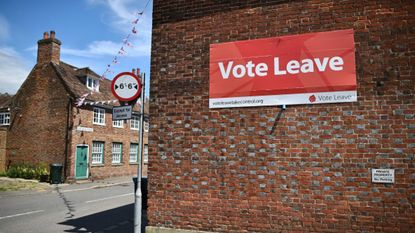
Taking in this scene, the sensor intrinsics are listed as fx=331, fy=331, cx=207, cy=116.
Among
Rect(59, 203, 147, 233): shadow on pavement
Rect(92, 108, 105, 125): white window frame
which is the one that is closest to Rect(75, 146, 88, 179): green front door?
Rect(92, 108, 105, 125): white window frame

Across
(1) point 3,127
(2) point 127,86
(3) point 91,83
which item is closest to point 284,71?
(2) point 127,86

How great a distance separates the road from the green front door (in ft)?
23.2

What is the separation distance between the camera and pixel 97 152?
2411 centimetres

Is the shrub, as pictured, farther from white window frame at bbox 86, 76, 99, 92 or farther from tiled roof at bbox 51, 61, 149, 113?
white window frame at bbox 86, 76, 99, 92

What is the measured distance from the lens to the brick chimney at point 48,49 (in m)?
23.0

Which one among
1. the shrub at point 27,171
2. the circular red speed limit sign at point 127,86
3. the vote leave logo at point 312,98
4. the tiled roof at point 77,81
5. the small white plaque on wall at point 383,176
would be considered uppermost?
the tiled roof at point 77,81

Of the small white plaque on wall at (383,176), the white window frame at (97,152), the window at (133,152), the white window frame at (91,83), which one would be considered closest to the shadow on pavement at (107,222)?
the small white plaque on wall at (383,176)

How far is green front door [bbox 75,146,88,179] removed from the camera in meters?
21.9

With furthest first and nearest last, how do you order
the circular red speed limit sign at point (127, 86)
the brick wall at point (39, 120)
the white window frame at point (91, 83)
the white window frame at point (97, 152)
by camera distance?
the white window frame at point (91, 83) < the white window frame at point (97, 152) < the brick wall at point (39, 120) < the circular red speed limit sign at point (127, 86)

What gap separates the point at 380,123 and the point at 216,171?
3.07 metres

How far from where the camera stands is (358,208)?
18.4ft

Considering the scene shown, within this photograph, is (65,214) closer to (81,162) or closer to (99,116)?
(81,162)

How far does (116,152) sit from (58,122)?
18.9 feet

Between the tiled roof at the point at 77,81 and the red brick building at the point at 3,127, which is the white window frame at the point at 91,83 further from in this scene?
the red brick building at the point at 3,127
